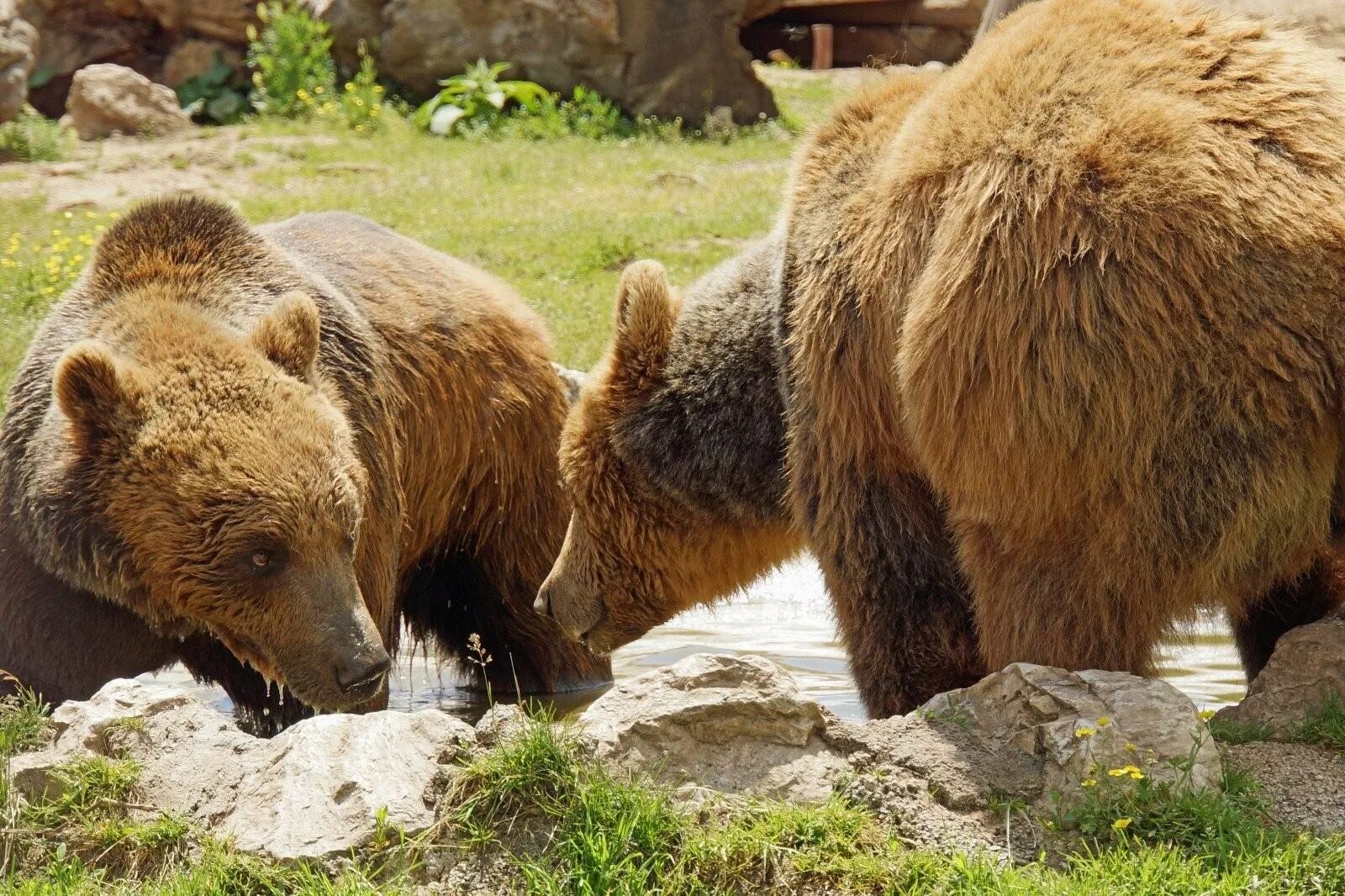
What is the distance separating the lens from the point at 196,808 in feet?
12.4

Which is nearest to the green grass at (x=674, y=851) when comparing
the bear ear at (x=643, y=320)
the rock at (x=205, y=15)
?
the bear ear at (x=643, y=320)

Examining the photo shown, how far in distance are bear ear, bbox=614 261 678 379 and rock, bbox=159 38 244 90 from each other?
1513 cm

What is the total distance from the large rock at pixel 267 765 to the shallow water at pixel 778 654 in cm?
229

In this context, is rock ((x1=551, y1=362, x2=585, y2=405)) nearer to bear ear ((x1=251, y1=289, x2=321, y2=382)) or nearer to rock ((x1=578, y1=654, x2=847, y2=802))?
bear ear ((x1=251, y1=289, x2=321, y2=382))

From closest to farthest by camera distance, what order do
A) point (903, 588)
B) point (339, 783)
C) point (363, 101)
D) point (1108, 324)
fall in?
point (339, 783) → point (1108, 324) → point (903, 588) → point (363, 101)

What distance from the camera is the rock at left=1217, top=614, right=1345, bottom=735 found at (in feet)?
13.4

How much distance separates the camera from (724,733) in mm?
3734

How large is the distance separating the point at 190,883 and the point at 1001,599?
6.92ft

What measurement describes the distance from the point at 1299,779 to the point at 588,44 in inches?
629

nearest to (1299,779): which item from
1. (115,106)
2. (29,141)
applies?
(29,141)

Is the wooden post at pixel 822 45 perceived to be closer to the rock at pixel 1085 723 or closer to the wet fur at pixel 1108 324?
the wet fur at pixel 1108 324

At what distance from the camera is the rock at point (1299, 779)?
11.5ft

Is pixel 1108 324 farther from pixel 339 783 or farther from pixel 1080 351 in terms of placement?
pixel 339 783

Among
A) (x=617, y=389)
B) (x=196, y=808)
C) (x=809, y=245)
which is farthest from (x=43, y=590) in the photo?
(x=809, y=245)
